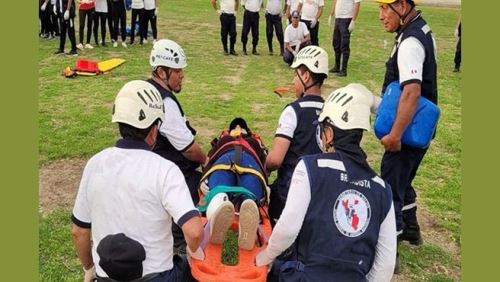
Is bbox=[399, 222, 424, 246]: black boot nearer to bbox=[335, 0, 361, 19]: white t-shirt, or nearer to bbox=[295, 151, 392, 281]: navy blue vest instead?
bbox=[295, 151, 392, 281]: navy blue vest

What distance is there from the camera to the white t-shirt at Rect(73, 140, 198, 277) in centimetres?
297

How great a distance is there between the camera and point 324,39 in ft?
58.4

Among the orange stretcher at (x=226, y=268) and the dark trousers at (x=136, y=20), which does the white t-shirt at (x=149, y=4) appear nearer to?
the dark trousers at (x=136, y=20)

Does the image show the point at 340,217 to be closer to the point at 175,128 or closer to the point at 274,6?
the point at 175,128

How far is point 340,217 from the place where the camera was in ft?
10.0

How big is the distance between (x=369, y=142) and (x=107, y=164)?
5.66m

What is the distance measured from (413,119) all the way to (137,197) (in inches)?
97.8

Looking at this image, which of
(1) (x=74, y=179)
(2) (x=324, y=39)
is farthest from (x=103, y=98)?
(2) (x=324, y=39)

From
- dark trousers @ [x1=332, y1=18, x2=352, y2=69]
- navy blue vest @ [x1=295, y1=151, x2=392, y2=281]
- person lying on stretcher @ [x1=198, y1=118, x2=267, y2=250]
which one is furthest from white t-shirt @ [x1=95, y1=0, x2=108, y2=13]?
navy blue vest @ [x1=295, y1=151, x2=392, y2=281]

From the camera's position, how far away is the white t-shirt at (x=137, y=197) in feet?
9.75

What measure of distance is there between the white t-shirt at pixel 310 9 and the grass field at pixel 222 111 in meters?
1.34

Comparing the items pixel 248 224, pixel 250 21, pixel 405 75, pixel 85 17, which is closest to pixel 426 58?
pixel 405 75

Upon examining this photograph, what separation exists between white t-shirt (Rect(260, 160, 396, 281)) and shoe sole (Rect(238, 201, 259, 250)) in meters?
0.38

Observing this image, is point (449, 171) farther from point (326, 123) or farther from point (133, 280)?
point (133, 280)
